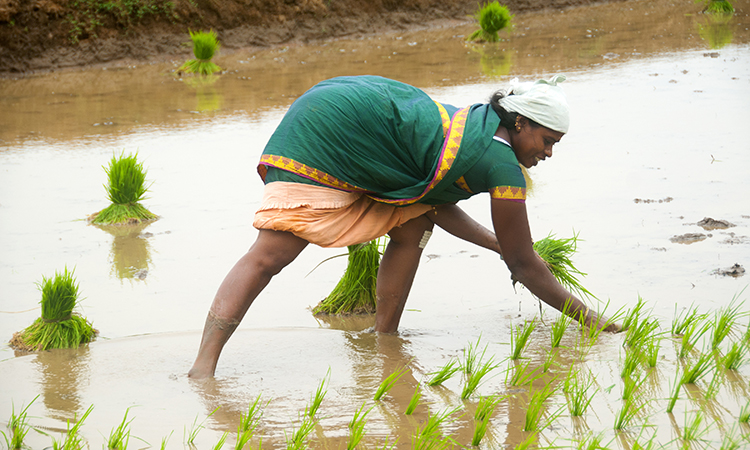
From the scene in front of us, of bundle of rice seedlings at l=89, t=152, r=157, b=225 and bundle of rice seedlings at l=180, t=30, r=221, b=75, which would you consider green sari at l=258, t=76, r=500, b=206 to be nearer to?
bundle of rice seedlings at l=89, t=152, r=157, b=225

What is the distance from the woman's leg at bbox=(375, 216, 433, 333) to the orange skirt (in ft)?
0.31

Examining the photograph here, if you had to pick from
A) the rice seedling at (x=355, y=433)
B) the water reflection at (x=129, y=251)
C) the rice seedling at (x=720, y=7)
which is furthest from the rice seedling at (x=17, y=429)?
the rice seedling at (x=720, y=7)

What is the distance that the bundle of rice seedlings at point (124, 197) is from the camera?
455 cm

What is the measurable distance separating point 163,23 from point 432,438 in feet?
37.8

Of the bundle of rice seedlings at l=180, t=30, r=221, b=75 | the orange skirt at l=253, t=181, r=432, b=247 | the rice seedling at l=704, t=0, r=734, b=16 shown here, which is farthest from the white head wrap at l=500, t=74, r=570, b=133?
the rice seedling at l=704, t=0, r=734, b=16

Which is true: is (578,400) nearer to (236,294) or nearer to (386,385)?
(386,385)

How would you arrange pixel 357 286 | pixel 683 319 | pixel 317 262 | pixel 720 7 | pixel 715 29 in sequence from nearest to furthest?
pixel 683 319
pixel 357 286
pixel 317 262
pixel 715 29
pixel 720 7

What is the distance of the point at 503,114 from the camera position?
2.61 meters

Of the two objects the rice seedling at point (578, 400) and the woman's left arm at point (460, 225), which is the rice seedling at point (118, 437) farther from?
the woman's left arm at point (460, 225)

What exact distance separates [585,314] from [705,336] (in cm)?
46

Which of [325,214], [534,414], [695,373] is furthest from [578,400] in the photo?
[325,214]

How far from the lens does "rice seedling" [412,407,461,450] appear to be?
6.37 feet

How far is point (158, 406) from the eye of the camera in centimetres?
234

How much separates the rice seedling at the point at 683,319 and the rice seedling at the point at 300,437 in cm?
146
